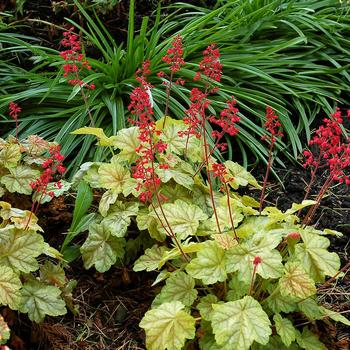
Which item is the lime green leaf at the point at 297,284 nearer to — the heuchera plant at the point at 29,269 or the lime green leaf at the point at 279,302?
the lime green leaf at the point at 279,302

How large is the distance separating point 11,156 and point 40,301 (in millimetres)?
698

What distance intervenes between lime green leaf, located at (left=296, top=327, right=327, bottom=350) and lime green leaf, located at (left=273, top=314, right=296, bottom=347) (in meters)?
0.08

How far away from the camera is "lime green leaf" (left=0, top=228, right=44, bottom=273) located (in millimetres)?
2371

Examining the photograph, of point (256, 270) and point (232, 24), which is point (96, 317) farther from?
point (232, 24)

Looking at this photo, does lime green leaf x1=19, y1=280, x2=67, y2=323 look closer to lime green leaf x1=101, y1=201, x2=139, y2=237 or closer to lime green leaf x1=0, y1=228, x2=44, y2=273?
lime green leaf x1=0, y1=228, x2=44, y2=273

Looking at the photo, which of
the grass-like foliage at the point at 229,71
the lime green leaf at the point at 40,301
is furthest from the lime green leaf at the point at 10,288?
the grass-like foliage at the point at 229,71

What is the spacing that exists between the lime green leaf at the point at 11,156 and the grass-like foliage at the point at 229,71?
574 millimetres

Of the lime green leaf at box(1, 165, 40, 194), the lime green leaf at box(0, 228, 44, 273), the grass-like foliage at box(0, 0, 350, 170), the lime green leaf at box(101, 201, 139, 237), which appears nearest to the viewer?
the lime green leaf at box(0, 228, 44, 273)

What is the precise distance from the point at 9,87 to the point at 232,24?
132 cm

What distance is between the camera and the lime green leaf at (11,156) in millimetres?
2852

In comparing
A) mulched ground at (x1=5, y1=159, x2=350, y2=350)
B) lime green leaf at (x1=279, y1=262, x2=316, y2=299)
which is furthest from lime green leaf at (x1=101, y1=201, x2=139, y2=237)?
lime green leaf at (x1=279, y1=262, x2=316, y2=299)

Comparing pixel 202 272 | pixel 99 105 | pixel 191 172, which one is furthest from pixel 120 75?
pixel 202 272

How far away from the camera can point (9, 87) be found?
3818 mm

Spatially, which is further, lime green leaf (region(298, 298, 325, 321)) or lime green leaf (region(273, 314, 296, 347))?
lime green leaf (region(298, 298, 325, 321))
